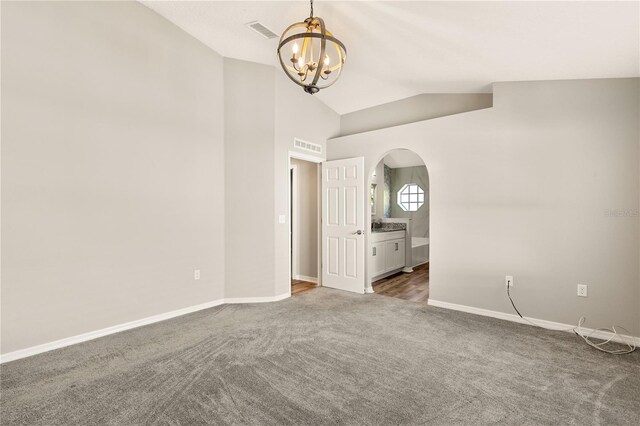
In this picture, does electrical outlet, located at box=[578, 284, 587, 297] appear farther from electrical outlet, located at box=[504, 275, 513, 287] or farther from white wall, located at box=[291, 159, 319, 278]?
white wall, located at box=[291, 159, 319, 278]

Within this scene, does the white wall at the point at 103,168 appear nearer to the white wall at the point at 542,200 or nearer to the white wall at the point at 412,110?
the white wall at the point at 412,110

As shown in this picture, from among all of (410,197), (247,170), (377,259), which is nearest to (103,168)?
(247,170)

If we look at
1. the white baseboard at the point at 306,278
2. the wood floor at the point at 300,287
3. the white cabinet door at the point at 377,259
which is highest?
the white cabinet door at the point at 377,259

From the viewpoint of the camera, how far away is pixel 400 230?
6152 millimetres

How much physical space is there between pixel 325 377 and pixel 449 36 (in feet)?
10.3

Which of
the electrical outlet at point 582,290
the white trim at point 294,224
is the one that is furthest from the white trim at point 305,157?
the electrical outlet at point 582,290

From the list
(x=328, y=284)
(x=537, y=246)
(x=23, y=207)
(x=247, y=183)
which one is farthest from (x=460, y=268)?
(x=23, y=207)

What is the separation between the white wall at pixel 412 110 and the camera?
4182 mm

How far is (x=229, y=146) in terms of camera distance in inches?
169

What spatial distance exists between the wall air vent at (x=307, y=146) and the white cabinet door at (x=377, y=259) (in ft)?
6.04

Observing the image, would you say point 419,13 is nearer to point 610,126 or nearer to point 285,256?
point 610,126

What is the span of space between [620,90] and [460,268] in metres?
2.42

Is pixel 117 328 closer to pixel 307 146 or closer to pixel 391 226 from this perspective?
pixel 307 146

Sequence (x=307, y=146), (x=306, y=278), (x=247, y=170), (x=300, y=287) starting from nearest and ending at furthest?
(x=247, y=170), (x=307, y=146), (x=300, y=287), (x=306, y=278)
